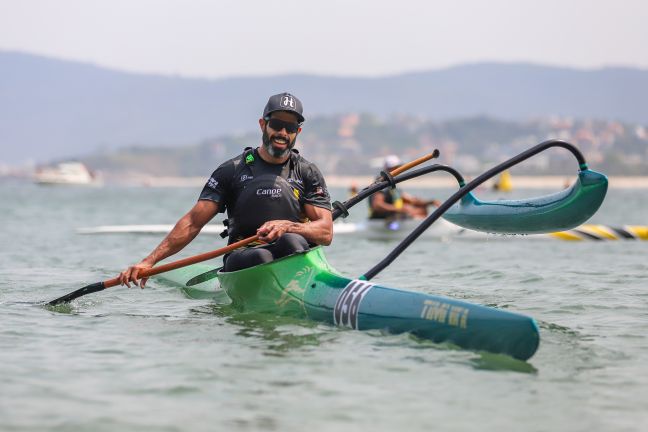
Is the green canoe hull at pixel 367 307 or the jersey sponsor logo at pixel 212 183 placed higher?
the jersey sponsor logo at pixel 212 183

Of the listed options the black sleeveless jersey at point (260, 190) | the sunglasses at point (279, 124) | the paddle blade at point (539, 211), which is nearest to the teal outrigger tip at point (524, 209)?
the paddle blade at point (539, 211)

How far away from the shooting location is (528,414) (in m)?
5.08

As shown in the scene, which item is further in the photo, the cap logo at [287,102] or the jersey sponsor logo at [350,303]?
the cap logo at [287,102]

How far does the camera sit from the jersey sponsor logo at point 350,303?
23.1ft

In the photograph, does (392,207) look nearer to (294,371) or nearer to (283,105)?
(283,105)

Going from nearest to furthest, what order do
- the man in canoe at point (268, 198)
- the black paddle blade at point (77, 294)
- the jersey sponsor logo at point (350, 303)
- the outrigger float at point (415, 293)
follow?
the outrigger float at point (415, 293) < the jersey sponsor logo at point (350, 303) < the man in canoe at point (268, 198) < the black paddle blade at point (77, 294)

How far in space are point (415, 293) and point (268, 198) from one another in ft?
6.23

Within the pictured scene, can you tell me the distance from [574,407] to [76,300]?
223 inches

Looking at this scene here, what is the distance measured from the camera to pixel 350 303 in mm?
7098

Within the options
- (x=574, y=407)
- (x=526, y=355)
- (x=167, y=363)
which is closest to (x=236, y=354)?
(x=167, y=363)

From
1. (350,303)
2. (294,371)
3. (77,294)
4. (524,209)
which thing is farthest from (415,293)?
(77,294)

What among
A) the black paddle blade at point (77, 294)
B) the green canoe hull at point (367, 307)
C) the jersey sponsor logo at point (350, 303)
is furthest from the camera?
the black paddle blade at point (77, 294)

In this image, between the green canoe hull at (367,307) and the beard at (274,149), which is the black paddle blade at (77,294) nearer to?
the green canoe hull at (367,307)

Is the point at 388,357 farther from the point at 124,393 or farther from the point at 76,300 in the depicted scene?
the point at 76,300
